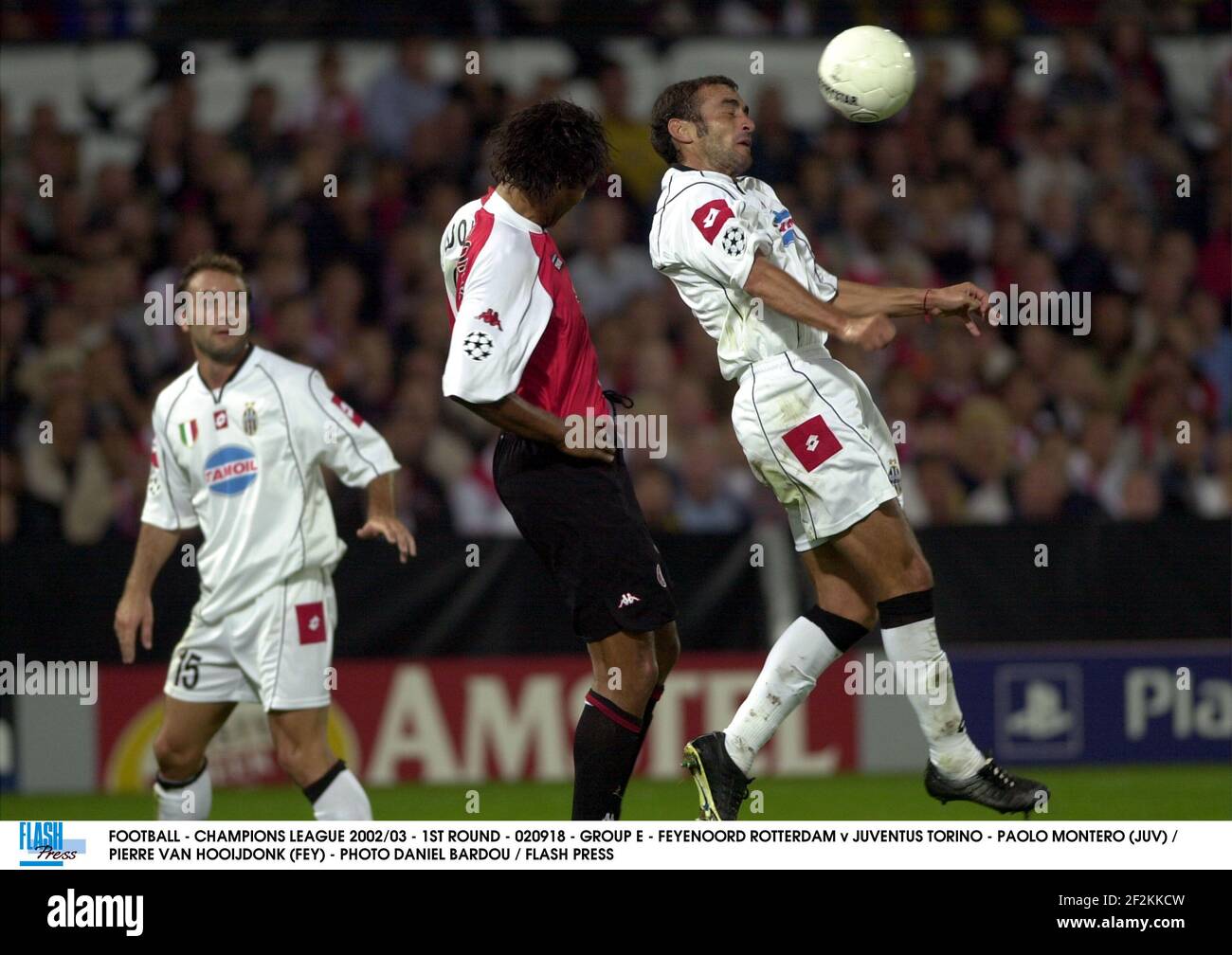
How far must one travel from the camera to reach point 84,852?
488cm

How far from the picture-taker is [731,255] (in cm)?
564

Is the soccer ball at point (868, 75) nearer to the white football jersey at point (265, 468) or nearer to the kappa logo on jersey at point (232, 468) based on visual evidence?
the white football jersey at point (265, 468)

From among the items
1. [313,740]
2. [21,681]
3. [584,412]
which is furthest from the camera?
[21,681]

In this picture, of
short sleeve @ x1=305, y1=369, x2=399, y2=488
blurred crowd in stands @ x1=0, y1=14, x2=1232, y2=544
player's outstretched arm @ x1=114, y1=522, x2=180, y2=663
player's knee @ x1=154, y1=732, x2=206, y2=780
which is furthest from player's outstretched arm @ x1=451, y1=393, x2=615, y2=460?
blurred crowd in stands @ x1=0, y1=14, x2=1232, y2=544

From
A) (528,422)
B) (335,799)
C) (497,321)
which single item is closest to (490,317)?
(497,321)

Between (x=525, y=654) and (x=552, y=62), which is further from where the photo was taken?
(x=552, y=62)

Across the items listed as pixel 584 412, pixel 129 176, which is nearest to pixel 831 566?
pixel 584 412

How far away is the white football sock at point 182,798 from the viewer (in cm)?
666

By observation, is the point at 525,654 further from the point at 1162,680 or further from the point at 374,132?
the point at 374,132

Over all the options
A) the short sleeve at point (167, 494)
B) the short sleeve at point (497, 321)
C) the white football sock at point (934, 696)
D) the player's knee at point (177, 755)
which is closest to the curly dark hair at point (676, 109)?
the short sleeve at point (497, 321)

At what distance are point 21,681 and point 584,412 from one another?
4938mm

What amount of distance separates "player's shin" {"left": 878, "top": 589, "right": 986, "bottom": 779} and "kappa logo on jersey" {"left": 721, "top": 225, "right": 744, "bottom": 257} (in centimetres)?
128

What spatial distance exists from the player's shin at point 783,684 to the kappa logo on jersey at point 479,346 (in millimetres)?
1439
